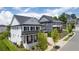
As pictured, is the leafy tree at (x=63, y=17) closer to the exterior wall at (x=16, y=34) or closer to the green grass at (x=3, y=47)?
the exterior wall at (x=16, y=34)

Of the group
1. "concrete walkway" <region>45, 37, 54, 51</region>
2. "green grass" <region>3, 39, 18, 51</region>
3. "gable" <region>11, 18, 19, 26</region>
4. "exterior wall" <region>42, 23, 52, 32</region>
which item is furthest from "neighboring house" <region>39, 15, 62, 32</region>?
"green grass" <region>3, 39, 18, 51</region>

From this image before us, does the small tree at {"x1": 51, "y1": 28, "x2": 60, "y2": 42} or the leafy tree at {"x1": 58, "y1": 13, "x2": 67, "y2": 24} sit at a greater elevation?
the leafy tree at {"x1": 58, "y1": 13, "x2": 67, "y2": 24}

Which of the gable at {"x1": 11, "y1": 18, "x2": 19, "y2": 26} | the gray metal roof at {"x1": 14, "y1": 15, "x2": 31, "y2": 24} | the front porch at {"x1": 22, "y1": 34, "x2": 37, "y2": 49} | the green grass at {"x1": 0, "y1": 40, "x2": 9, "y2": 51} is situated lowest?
the green grass at {"x1": 0, "y1": 40, "x2": 9, "y2": 51}

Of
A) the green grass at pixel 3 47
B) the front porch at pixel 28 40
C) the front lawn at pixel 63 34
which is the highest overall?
the front lawn at pixel 63 34

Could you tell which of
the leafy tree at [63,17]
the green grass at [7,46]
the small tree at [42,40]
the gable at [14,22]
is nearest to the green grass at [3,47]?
the green grass at [7,46]

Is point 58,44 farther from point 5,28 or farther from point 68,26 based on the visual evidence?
point 5,28

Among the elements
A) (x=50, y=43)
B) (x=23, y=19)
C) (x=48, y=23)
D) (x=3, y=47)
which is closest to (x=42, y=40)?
(x=50, y=43)

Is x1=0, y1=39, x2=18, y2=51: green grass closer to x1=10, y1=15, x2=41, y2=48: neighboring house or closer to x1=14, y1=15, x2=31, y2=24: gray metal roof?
x1=10, y1=15, x2=41, y2=48: neighboring house
